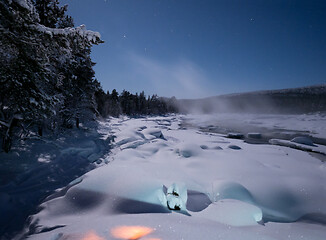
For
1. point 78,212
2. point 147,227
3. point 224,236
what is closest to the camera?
point 224,236

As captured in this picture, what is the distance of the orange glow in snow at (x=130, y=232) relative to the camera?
209cm

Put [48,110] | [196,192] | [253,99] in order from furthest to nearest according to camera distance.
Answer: [253,99]
[48,110]
[196,192]

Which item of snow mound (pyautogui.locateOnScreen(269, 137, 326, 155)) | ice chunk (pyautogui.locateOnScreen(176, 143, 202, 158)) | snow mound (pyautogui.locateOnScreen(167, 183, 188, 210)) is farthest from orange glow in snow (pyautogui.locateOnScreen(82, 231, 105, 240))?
snow mound (pyautogui.locateOnScreen(269, 137, 326, 155))

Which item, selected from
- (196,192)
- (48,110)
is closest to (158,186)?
(196,192)

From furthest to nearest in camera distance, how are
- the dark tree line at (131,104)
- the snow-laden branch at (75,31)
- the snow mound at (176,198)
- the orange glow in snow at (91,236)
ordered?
the dark tree line at (131,104) → the snow-laden branch at (75,31) → the snow mound at (176,198) → the orange glow in snow at (91,236)

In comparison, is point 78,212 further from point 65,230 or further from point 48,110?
point 48,110

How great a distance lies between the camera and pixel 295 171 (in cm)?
576

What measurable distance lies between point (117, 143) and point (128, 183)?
6623mm

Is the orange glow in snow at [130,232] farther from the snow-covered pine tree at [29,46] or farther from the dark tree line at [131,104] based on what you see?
the dark tree line at [131,104]

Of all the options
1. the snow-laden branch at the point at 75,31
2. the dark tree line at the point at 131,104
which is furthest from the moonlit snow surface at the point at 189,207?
the dark tree line at the point at 131,104

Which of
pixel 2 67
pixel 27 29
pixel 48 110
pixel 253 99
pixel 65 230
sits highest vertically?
pixel 253 99

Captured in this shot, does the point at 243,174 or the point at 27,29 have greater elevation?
the point at 27,29

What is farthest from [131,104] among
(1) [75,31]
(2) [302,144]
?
(1) [75,31]

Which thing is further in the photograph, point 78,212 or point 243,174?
point 243,174
